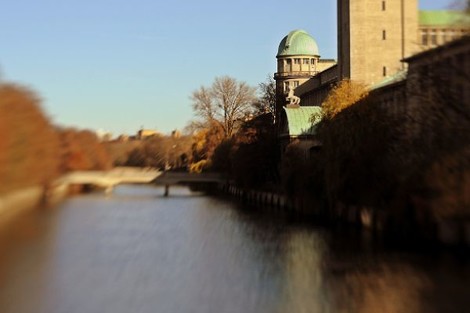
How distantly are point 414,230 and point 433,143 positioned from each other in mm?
3392

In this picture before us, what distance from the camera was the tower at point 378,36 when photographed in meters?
60.5

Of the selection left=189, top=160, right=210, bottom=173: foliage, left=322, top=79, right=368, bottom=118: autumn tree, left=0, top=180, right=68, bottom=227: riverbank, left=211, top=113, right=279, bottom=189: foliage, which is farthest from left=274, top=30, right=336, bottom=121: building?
left=322, top=79, right=368, bottom=118: autumn tree

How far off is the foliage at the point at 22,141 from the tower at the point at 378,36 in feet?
83.2

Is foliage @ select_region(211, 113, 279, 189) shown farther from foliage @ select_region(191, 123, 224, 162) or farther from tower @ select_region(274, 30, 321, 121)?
tower @ select_region(274, 30, 321, 121)

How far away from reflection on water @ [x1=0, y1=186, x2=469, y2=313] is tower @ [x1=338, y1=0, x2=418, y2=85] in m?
26.1

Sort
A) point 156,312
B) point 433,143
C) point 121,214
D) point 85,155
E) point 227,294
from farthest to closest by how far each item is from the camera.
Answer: point 85,155, point 121,214, point 433,143, point 227,294, point 156,312

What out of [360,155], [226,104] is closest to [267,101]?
[226,104]

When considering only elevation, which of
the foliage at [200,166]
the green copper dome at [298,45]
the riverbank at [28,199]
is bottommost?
the riverbank at [28,199]

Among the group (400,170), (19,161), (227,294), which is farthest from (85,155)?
(227,294)

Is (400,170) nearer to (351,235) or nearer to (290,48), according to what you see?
(351,235)

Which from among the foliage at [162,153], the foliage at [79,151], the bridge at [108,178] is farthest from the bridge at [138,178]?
the foliage at [162,153]

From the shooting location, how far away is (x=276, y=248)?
29219 mm

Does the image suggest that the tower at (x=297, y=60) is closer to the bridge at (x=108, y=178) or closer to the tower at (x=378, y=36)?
the bridge at (x=108, y=178)

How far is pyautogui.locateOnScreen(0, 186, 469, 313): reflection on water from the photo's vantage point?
1841 cm
